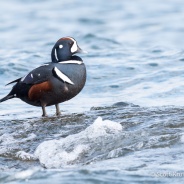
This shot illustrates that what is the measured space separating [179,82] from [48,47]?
5.96 metres

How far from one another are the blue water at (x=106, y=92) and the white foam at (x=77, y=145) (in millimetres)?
20

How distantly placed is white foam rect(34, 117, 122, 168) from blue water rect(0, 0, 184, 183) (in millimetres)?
20

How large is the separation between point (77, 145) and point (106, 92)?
506 centimetres

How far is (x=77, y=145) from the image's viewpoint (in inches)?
305

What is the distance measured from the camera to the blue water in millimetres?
7031

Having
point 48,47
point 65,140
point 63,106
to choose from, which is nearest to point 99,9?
point 48,47

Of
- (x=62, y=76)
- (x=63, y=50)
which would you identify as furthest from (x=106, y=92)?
(x=62, y=76)


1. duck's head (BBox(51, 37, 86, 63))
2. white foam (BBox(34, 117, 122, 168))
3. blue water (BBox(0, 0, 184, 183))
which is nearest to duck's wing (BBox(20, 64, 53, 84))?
duck's head (BBox(51, 37, 86, 63))

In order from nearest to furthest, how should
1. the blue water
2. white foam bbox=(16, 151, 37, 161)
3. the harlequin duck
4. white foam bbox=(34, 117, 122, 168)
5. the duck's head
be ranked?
1. the blue water
2. white foam bbox=(34, 117, 122, 168)
3. white foam bbox=(16, 151, 37, 161)
4. the harlequin duck
5. the duck's head

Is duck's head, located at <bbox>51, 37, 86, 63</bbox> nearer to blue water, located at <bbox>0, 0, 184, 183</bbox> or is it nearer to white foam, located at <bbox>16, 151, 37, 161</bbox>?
blue water, located at <bbox>0, 0, 184, 183</bbox>

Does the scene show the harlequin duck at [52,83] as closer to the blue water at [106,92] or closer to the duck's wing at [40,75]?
the duck's wing at [40,75]

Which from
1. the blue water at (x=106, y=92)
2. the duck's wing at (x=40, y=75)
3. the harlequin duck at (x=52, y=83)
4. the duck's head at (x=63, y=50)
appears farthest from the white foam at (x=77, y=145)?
the duck's head at (x=63, y=50)

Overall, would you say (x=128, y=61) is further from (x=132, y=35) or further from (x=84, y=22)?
(x=84, y=22)

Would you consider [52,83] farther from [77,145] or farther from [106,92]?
[106,92]
